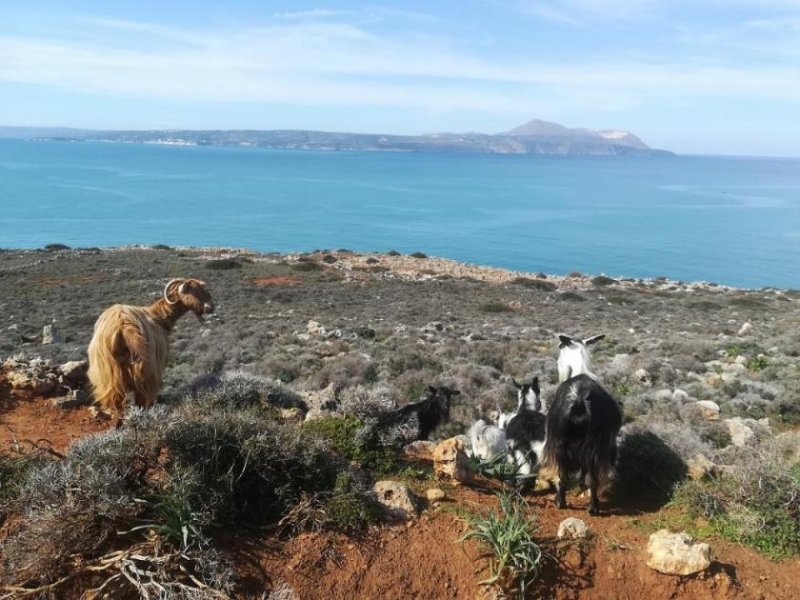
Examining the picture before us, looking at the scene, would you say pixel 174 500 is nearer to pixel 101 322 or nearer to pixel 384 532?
pixel 384 532

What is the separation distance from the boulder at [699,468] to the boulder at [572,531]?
1.81m

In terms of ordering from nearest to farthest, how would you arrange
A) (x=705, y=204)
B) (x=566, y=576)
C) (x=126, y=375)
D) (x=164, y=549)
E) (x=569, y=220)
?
(x=164, y=549) < (x=566, y=576) < (x=126, y=375) < (x=569, y=220) < (x=705, y=204)

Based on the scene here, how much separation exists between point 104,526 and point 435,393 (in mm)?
5322

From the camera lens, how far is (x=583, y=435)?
17.4ft

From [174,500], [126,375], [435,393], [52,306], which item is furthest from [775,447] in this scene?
[52,306]

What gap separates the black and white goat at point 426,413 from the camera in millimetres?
7548

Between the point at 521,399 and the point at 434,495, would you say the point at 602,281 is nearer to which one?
the point at 521,399

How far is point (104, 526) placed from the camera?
399 centimetres

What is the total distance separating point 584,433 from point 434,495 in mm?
1447

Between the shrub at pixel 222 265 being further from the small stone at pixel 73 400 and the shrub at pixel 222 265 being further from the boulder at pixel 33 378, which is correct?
the small stone at pixel 73 400

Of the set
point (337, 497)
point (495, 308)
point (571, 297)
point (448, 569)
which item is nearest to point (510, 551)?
point (448, 569)

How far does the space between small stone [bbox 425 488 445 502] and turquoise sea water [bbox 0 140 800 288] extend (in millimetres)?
58464

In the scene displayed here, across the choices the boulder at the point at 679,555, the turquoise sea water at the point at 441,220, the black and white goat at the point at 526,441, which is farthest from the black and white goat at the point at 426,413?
the turquoise sea water at the point at 441,220

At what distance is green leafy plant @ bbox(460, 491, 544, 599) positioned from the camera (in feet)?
13.8
